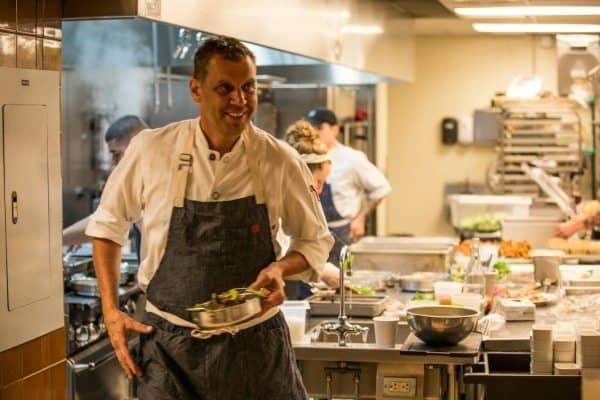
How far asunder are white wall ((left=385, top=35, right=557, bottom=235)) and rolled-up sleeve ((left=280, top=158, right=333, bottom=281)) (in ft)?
29.6

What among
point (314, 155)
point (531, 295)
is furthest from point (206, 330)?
point (531, 295)

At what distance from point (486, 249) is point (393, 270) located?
54 centimetres

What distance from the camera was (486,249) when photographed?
627cm

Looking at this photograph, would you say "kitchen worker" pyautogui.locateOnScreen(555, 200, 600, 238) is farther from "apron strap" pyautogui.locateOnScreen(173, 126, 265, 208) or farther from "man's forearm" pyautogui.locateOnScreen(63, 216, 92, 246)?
"apron strap" pyautogui.locateOnScreen(173, 126, 265, 208)

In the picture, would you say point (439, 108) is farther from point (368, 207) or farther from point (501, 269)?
point (501, 269)

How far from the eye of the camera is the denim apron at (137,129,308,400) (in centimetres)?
309

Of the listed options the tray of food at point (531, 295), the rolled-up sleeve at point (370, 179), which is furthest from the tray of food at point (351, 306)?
the rolled-up sleeve at point (370, 179)

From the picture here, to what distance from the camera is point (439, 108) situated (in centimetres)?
1216

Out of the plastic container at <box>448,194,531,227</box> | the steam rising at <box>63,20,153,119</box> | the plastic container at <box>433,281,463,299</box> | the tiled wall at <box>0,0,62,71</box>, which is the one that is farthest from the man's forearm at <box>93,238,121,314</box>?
the plastic container at <box>448,194,531,227</box>

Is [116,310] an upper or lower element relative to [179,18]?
Answer: lower

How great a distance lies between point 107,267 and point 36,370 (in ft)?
1.81

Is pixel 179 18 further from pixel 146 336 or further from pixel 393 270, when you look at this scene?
pixel 393 270

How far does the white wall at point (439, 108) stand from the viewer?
1193cm

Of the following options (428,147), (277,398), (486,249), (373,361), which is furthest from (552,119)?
(277,398)
